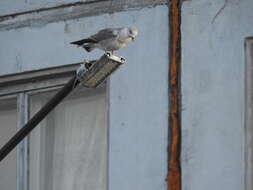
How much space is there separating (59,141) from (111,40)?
2.35 m

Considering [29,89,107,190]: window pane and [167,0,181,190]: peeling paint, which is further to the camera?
[29,89,107,190]: window pane

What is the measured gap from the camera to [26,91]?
50.1 feet

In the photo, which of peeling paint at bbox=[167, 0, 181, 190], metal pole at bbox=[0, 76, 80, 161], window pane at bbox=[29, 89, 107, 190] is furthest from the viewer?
window pane at bbox=[29, 89, 107, 190]

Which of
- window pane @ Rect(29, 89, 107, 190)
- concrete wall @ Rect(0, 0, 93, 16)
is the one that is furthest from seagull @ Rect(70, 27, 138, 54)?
concrete wall @ Rect(0, 0, 93, 16)

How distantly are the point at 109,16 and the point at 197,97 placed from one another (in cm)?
121

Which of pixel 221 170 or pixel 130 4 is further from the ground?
pixel 130 4

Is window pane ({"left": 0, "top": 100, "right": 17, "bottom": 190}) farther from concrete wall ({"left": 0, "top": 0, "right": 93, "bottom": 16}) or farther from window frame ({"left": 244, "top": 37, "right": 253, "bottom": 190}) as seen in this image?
window frame ({"left": 244, "top": 37, "right": 253, "bottom": 190})

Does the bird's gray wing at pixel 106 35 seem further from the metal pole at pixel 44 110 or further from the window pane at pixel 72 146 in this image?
the window pane at pixel 72 146

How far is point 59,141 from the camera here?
49.3ft

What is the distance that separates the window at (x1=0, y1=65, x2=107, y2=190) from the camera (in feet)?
48.4

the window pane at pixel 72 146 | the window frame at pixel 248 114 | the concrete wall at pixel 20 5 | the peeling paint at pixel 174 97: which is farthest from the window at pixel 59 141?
the window frame at pixel 248 114

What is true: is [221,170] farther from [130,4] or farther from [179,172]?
[130,4]

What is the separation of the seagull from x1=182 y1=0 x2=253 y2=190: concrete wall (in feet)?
3.67

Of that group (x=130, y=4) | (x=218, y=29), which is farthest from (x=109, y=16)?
(x=218, y=29)
